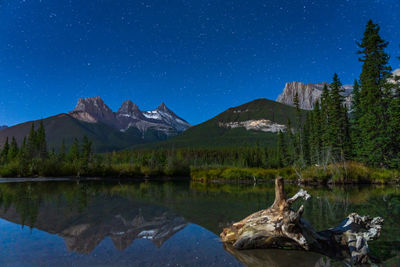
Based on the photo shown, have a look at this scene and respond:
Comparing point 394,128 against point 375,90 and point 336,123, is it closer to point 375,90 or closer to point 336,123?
point 375,90

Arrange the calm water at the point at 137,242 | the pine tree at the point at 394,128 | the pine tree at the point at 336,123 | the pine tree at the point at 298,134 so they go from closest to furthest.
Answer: the calm water at the point at 137,242, the pine tree at the point at 394,128, the pine tree at the point at 336,123, the pine tree at the point at 298,134

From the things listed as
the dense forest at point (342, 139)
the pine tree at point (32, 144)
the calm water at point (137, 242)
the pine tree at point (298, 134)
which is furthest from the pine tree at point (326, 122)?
the pine tree at point (32, 144)

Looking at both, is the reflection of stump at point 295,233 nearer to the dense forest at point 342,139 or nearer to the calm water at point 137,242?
the calm water at point 137,242

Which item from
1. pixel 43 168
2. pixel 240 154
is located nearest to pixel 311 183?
pixel 43 168

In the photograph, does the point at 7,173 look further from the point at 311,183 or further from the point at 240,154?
the point at 240,154

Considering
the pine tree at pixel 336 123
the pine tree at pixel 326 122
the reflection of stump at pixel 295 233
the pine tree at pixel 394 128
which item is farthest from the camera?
the pine tree at pixel 326 122

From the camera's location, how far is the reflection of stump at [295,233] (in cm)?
628

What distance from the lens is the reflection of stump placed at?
6281mm

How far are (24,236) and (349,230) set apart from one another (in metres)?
9.30

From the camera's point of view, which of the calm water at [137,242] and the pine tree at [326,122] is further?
the pine tree at [326,122]

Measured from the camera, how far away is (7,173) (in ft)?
155

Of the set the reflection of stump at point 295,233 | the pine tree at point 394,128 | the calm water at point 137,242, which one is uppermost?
the pine tree at point 394,128

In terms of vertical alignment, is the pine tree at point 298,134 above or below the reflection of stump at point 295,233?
above

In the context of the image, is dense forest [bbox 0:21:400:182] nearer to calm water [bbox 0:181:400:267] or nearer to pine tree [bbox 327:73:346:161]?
pine tree [bbox 327:73:346:161]
